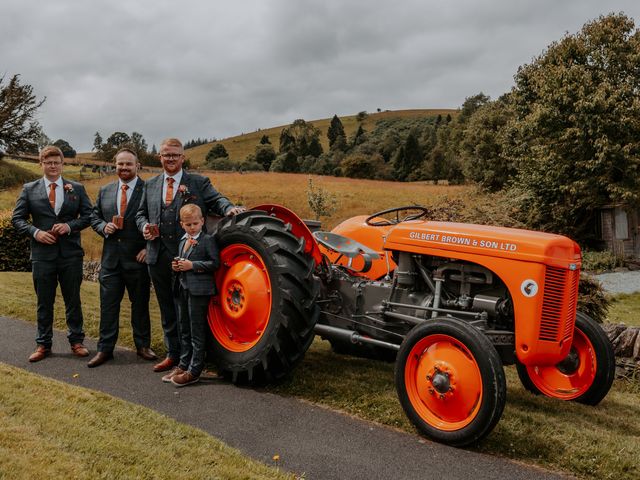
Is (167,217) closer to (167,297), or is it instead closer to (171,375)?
(167,297)

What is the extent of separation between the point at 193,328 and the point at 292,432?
1492 mm

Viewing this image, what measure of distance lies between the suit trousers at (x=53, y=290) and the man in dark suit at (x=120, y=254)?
0.36m

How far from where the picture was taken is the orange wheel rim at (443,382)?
3725mm

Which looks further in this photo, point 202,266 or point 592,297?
point 592,297

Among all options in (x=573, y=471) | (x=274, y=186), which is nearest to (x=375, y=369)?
(x=573, y=471)

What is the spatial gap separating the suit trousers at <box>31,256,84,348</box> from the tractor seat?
252 cm

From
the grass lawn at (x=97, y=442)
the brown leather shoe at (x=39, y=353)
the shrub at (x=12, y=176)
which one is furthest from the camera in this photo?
the shrub at (x=12, y=176)

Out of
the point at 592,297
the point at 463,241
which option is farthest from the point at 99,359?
the point at 592,297

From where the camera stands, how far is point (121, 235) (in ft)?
17.8

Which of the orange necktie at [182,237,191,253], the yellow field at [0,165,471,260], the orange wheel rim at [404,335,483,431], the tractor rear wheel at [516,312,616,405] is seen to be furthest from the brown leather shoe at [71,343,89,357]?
the yellow field at [0,165,471,260]

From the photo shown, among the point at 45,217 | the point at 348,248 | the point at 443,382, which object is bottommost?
the point at 443,382

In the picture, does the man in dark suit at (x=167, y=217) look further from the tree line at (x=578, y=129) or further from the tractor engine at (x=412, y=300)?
the tree line at (x=578, y=129)

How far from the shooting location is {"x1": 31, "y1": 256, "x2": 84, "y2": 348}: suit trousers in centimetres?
554

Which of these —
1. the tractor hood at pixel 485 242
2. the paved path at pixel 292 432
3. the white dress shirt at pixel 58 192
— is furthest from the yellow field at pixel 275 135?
the tractor hood at pixel 485 242
